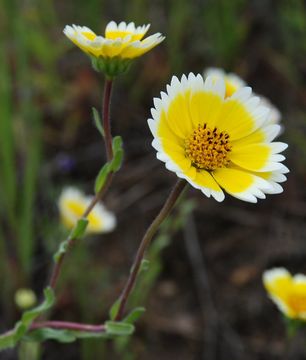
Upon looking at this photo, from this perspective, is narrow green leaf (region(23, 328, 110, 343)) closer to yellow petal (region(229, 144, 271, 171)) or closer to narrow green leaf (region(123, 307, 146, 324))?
narrow green leaf (region(123, 307, 146, 324))

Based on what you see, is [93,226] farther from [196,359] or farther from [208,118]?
[208,118]

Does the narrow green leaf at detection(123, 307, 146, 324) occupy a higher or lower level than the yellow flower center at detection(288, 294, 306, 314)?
lower

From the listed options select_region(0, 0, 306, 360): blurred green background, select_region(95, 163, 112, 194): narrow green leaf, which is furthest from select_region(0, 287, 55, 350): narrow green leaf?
select_region(0, 0, 306, 360): blurred green background

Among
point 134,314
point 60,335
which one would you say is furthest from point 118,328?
point 60,335

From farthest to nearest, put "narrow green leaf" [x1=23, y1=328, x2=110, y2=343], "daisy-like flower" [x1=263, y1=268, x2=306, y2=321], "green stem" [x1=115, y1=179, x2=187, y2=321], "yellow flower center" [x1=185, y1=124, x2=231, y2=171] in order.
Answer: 1. "daisy-like flower" [x1=263, y1=268, x2=306, y2=321]
2. "narrow green leaf" [x1=23, y1=328, x2=110, y2=343]
3. "yellow flower center" [x1=185, y1=124, x2=231, y2=171]
4. "green stem" [x1=115, y1=179, x2=187, y2=321]

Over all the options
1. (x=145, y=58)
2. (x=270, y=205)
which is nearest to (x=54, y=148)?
(x=145, y=58)

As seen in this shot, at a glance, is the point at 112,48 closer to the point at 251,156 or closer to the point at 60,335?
the point at 251,156
